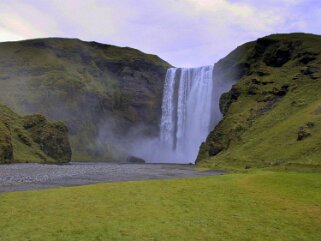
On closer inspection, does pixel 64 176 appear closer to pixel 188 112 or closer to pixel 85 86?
pixel 188 112

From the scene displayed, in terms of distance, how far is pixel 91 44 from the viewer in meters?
190

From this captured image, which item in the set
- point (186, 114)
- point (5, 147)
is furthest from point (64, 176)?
point (186, 114)

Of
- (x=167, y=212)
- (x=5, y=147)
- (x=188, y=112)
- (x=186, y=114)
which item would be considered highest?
(x=188, y=112)

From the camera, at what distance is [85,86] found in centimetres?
16312

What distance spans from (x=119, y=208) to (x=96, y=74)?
6131 inches

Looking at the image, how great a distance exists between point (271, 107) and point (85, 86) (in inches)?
3540

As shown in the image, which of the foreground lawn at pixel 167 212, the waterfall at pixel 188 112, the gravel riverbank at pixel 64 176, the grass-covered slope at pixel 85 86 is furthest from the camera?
the grass-covered slope at pixel 85 86

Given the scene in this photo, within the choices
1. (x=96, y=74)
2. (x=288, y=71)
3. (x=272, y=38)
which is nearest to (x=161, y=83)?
(x=96, y=74)

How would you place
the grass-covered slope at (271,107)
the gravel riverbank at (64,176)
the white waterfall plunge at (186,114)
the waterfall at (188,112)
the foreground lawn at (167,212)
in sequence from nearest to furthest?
1. the foreground lawn at (167,212)
2. the gravel riverbank at (64,176)
3. the grass-covered slope at (271,107)
4. the white waterfall plunge at (186,114)
5. the waterfall at (188,112)

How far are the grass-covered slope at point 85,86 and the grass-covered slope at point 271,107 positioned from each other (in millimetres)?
47184

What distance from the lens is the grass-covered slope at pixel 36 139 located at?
98250 millimetres

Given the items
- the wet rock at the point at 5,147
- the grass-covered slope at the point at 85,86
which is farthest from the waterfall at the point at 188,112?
the wet rock at the point at 5,147

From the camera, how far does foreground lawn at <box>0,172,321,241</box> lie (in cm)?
2039

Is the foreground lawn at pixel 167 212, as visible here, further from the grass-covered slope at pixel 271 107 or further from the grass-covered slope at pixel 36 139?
the grass-covered slope at pixel 36 139
